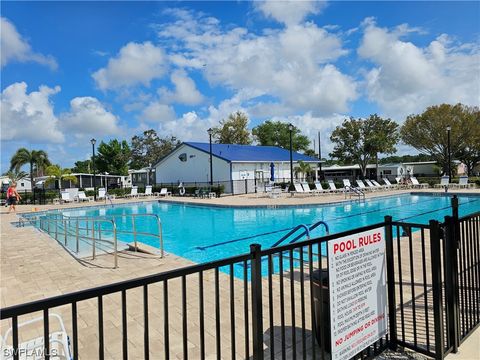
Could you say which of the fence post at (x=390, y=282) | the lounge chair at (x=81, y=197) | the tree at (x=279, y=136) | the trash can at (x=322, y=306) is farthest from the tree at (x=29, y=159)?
the fence post at (x=390, y=282)

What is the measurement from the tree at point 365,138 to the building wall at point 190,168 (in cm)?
1666

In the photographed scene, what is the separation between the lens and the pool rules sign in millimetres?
2363

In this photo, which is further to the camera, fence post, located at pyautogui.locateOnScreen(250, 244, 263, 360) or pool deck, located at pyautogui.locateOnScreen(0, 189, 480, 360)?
pool deck, located at pyautogui.locateOnScreen(0, 189, 480, 360)

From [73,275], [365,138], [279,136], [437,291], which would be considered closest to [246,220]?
[73,275]

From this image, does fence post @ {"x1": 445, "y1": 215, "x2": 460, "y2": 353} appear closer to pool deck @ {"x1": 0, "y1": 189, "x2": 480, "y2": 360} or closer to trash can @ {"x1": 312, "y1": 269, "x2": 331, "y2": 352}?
pool deck @ {"x1": 0, "y1": 189, "x2": 480, "y2": 360}

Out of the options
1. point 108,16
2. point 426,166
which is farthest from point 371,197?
point 426,166

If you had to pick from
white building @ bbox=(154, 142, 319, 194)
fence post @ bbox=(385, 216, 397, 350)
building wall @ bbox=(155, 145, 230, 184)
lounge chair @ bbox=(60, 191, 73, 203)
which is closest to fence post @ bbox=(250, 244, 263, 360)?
fence post @ bbox=(385, 216, 397, 350)

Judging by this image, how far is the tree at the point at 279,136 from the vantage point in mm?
53656

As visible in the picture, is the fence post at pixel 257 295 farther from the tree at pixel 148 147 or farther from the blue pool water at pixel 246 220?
the tree at pixel 148 147

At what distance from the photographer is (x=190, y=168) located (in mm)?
32656

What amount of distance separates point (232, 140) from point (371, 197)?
30036 millimetres

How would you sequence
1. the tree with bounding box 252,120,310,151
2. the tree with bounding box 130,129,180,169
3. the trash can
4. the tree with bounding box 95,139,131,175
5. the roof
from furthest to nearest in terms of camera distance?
the tree with bounding box 130,129,180,169, the tree with bounding box 252,120,310,151, the tree with bounding box 95,139,131,175, the roof, the trash can

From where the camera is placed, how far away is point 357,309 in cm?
254

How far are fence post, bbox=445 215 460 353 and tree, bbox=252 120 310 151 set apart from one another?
167 feet
